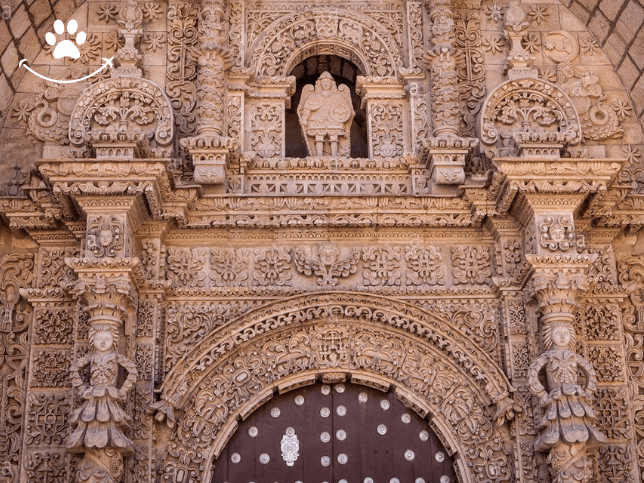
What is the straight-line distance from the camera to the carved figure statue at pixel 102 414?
31.1 feet

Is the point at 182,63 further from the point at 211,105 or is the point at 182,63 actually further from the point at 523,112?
Answer: the point at 523,112

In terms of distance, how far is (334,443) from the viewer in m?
10.5

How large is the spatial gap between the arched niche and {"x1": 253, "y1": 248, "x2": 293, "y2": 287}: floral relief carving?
162 cm

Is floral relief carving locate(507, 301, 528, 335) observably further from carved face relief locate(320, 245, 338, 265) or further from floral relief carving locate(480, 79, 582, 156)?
carved face relief locate(320, 245, 338, 265)

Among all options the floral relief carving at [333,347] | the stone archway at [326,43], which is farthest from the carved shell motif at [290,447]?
the stone archway at [326,43]

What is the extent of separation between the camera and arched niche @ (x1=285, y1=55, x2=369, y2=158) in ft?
40.2

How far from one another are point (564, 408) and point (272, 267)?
306 cm

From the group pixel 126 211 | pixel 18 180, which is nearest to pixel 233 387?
pixel 126 211

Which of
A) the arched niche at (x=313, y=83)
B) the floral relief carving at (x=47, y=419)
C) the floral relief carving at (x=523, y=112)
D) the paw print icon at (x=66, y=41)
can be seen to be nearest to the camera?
the paw print icon at (x=66, y=41)

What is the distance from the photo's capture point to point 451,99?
11.4m

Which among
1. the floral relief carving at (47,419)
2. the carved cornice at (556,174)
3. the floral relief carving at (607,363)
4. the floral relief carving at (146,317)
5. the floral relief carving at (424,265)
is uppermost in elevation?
the carved cornice at (556,174)

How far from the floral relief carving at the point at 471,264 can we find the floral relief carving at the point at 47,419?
12.8 feet

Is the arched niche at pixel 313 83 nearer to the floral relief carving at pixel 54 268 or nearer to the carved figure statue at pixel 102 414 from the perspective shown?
the floral relief carving at pixel 54 268

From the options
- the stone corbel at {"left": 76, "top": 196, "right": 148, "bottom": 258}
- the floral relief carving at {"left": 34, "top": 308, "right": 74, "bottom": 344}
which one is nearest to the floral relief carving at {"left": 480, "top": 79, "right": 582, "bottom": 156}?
the stone corbel at {"left": 76, "top": 196, "right": 148, "bottom": 258}
